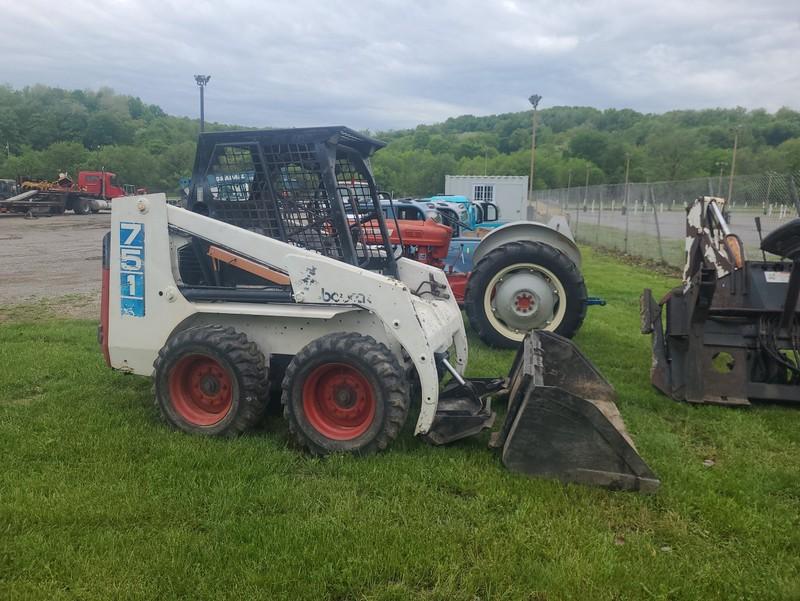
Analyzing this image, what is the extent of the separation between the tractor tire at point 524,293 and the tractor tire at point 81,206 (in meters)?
36.0

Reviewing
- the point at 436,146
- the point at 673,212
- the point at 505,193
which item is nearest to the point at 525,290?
the point at 673,212

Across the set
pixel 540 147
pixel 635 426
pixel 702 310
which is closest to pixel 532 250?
pixel 702 310

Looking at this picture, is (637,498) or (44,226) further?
(44,226)

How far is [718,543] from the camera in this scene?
3.33m

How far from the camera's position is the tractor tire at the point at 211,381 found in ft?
14.4

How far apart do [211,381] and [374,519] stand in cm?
182

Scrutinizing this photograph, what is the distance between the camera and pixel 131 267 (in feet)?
15.4

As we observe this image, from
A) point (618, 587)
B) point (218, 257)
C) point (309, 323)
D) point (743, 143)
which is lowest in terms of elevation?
point (618, 587)

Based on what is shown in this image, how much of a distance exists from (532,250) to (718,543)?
4.23 metres

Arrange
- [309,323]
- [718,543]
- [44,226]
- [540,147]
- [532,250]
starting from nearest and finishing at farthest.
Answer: [718,543]
[309,323]
[532,250]
[44,226]
[540,147]

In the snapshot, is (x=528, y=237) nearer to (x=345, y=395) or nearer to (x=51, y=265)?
(x=345, y=395)

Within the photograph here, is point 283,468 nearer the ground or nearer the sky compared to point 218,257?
nearer the ground

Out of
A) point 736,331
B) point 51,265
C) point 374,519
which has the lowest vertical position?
point 374,519

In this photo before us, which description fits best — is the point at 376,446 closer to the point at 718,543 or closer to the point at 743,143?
the point at 718,543
